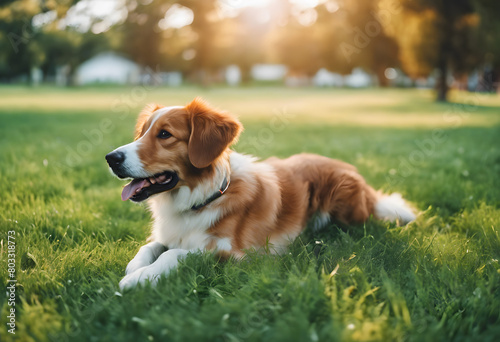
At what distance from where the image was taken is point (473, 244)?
3607mm

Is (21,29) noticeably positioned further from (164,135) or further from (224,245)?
(224,245)

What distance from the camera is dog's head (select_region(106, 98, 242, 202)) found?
3258 mm

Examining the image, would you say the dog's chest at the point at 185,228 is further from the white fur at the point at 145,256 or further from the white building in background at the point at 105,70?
the white building in background at the point at 105,70

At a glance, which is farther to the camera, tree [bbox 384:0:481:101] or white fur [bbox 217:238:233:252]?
tree [bbox 384:0:481:101]

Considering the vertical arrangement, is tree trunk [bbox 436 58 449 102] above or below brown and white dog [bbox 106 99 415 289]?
below

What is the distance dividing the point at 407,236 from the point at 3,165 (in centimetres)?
561

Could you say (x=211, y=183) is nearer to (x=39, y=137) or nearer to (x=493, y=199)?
(x=493, y=199)

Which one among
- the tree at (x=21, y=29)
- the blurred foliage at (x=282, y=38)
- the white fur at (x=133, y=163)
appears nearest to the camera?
the white fur at (x=133, y=163)

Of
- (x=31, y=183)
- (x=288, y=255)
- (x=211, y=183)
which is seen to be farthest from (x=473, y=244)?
(x=31, y=183)

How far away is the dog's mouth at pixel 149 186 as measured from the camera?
332 cm

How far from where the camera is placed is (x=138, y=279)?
2.77 m

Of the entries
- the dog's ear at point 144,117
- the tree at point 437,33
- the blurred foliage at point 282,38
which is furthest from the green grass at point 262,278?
the tree at point 437,33

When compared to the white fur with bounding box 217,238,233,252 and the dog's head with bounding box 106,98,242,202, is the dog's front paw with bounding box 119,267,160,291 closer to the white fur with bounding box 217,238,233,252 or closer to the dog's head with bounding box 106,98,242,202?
the white fur with bounding box 217,238,233,252

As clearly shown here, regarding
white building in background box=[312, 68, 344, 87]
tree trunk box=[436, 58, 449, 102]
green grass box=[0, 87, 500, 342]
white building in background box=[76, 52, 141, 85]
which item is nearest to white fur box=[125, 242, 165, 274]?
green grass box=[0, 87, 500, 342]
